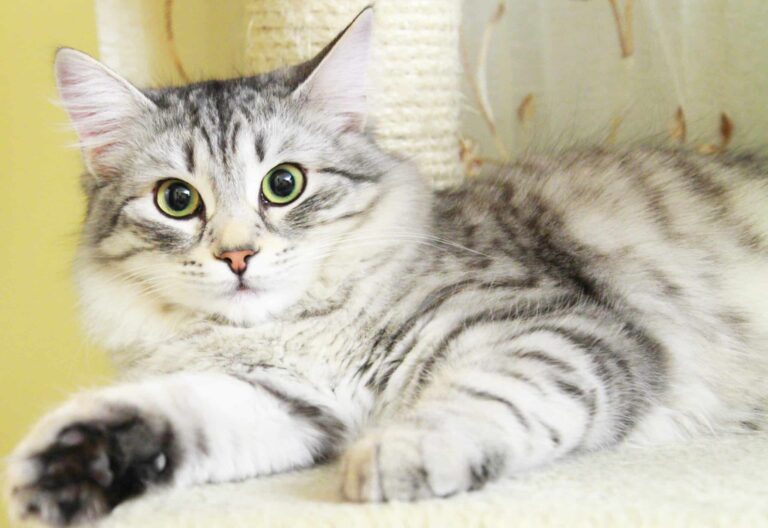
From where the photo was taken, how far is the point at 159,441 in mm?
1102

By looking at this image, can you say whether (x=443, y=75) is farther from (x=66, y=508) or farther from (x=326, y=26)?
(x=66, y=508)

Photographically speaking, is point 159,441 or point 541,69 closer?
point 159,441

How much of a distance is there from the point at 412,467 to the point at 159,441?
1.17ft

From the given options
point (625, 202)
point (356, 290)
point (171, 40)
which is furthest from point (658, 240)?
point (171, 40)

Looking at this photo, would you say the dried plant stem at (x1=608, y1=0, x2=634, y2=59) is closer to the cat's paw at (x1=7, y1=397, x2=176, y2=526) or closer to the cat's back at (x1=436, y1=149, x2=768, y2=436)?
the cat's back at (x1=436, y1=149, x2=768, y2=436)

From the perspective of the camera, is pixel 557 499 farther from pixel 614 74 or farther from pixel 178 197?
pixel 614 74

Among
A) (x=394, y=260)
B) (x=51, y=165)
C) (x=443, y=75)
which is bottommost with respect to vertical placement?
(x=51, y=165)

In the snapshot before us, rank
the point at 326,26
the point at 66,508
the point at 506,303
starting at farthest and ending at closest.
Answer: the point at 326,26, the point at 506,303, the point at 66,508

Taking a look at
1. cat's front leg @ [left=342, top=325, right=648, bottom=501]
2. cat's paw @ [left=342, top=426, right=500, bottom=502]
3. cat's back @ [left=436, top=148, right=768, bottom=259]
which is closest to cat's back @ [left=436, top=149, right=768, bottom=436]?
cat's back @ [left=436, top=148, right=768, bottom=259]

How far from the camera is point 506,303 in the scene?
130 centimetres

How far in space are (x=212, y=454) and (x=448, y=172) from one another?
1.00 meters

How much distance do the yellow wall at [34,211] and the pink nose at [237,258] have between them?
1407 millimetres

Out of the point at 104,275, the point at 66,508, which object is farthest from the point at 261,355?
the point at 66,508

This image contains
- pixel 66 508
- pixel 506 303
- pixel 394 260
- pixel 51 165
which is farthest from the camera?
pixel 51 165
